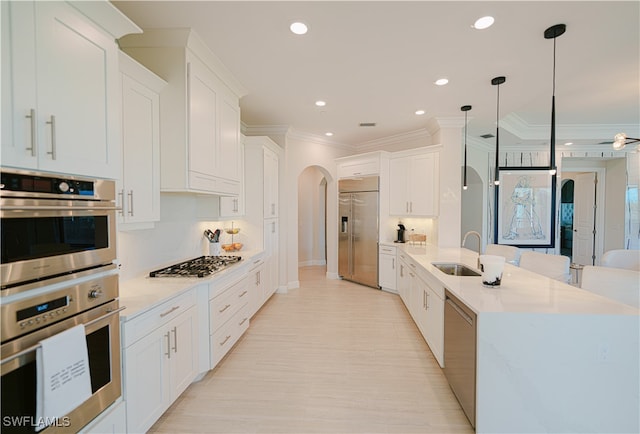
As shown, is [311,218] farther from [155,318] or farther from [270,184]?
[155,318]

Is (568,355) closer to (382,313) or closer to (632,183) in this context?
(382,313)

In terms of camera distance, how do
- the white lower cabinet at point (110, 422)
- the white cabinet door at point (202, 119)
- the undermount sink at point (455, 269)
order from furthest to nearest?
the undermount sink at point (455, 269)
the white cabinet door at point (202, 119)
the white lower cabinet at point (110, 422)

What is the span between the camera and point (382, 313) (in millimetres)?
4113

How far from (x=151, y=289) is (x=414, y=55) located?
3078mm

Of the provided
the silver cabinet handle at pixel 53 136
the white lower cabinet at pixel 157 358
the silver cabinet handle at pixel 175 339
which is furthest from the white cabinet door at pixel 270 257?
the silver cabinet handle at pixel 53 136

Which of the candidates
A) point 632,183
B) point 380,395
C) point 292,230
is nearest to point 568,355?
point 380,395

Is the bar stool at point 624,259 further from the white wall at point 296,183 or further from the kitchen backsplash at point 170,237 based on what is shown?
the kitchen backsplash at point 170,237

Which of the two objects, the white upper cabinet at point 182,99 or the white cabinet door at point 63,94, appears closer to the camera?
A: the white cabinet door at point 63,94

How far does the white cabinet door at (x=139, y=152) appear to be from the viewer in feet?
6.70

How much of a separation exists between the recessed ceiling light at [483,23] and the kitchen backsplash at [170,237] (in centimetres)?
312

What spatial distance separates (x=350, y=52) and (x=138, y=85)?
72.5 inches

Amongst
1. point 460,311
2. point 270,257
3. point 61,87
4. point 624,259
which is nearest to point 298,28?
point 61,87

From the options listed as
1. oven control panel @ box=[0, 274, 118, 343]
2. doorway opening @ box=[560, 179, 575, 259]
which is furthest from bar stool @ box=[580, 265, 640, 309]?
doorway opening @ box=[560, 179, 575, 259]

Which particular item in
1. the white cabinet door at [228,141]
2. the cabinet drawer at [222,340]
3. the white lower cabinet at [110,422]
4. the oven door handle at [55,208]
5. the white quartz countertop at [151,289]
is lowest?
the cabinet drawer at [222,340]
